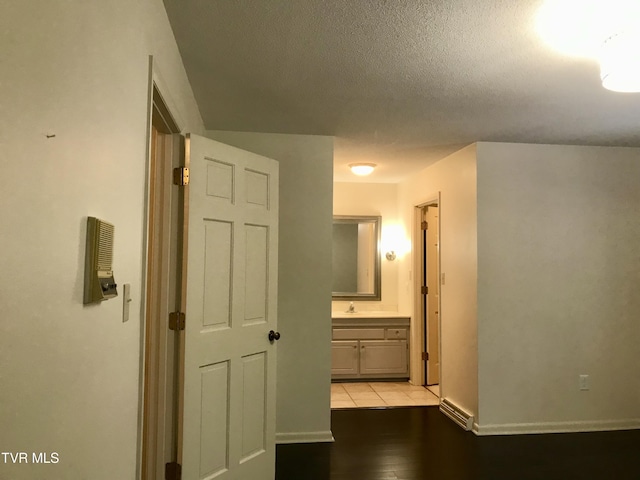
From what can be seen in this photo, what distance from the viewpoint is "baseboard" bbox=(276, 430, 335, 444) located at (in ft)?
11.5

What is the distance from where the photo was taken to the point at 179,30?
202cm

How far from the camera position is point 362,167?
4684 mm

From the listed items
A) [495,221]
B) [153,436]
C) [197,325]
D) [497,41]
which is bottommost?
[153,436]

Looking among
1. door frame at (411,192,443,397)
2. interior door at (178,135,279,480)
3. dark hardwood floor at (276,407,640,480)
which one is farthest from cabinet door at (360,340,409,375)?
interior door at (178,135,279,480)

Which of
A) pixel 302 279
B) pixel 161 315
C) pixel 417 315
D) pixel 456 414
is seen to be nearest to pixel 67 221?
pixel 161 315

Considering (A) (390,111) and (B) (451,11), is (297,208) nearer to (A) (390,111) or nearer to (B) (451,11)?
(A) (390,111)

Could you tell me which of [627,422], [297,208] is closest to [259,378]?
[297,208]

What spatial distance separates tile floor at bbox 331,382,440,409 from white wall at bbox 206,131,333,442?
952 mm

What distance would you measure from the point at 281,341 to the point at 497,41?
2541 millimetres

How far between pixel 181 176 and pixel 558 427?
361 cm

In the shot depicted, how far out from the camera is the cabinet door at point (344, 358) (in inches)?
206

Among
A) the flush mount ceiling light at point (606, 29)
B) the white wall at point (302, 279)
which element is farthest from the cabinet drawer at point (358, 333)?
the flush mount ceiling light at point (606, 29)

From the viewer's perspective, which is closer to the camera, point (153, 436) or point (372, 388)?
point (153, 436)

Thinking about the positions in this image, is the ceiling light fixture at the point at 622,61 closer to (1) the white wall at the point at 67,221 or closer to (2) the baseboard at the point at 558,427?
(1) the white wall at the point at 67,221
